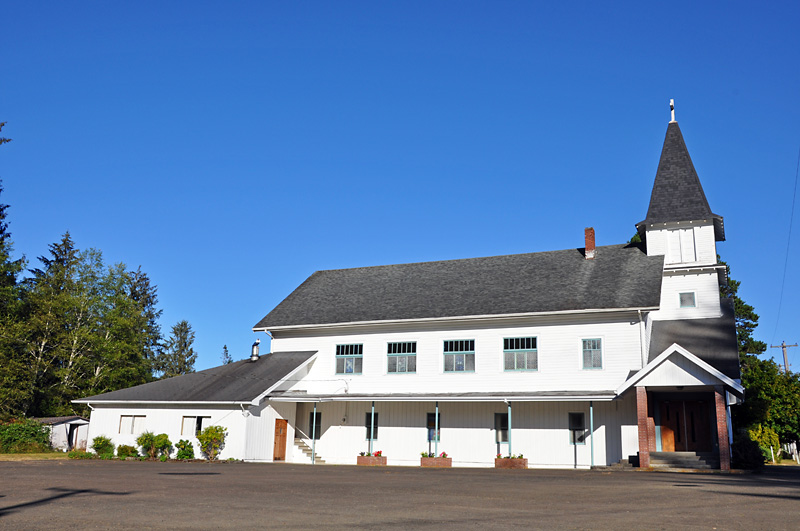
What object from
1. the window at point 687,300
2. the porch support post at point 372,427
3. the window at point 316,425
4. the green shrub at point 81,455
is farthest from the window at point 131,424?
the window at point 687,300

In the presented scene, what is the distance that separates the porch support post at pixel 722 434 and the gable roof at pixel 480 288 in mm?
4331

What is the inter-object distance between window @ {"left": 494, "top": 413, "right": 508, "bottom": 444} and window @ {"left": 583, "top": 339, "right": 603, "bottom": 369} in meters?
3.99

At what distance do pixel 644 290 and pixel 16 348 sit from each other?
124 ft

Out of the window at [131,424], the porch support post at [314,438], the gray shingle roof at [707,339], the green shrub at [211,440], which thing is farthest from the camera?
the window at [131,424]

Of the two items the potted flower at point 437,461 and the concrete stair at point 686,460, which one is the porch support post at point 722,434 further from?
the potted flower at point 437,461

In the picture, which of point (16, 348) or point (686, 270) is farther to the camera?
point (16, 348)

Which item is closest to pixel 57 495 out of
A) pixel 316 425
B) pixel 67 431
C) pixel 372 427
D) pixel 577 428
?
pixel 372 427

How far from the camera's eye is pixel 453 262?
3534cm

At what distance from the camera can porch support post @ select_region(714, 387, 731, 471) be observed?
2280 centimetres

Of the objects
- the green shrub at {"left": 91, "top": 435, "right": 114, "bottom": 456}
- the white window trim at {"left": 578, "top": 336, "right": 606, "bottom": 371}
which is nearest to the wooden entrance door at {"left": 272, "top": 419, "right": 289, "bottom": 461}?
the green shrub at {"left": 91, "top": 435, "right": 114, "bottom": 456}

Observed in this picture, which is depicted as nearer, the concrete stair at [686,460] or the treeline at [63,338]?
the concrete stair at [686,460]

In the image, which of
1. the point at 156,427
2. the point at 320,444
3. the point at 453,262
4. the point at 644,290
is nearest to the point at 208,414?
the point at 156,427

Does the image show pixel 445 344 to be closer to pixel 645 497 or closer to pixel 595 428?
pixel 595 428

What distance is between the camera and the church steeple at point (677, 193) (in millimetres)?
30312
